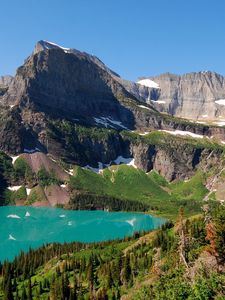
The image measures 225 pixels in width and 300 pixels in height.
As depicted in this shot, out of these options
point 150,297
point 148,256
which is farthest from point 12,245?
point 150,297

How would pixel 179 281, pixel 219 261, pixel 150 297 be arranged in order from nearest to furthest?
pixel 179 281, pixel 150 297, pixel 219 261

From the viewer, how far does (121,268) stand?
372 feet

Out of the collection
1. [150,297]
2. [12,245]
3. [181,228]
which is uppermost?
[181,228]

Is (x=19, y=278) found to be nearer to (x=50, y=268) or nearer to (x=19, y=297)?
(x=50, y=268)

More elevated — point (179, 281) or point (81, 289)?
point (179, 281)

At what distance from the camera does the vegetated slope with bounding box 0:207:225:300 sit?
2026 inches

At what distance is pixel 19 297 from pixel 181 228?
71713 mm

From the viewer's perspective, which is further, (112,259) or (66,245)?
(66,245)

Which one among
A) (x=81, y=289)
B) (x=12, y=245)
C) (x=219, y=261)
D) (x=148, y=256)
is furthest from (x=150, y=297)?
(x=12, y=245)

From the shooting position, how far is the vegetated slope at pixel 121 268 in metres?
51.5

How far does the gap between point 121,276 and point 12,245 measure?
326 feet

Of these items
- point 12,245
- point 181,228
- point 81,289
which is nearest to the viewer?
point 181,228

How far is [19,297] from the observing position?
10450 centimetres

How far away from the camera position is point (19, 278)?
123812 mm
